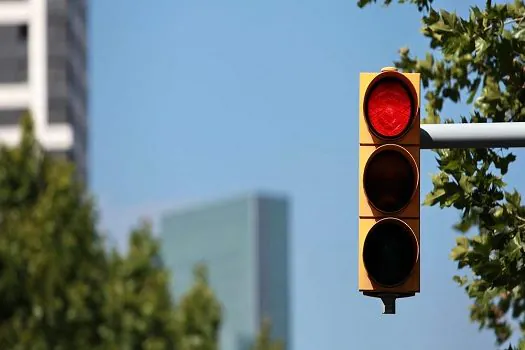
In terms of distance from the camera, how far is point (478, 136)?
917cm

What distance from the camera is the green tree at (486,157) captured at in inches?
492

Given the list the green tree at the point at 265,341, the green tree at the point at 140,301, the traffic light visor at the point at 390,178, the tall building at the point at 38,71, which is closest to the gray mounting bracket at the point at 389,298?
the traffic light visor at the point at 390,178

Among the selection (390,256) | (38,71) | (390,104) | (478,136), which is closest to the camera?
(390,256)

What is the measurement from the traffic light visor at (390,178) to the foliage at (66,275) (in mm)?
29847

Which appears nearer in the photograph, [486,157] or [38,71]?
[486,157]

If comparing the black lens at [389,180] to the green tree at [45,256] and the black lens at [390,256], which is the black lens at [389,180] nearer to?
the black lens at [390,256]

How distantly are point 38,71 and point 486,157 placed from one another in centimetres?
9169

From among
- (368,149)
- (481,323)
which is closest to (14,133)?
(481,323)

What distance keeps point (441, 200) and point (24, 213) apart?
2907cm

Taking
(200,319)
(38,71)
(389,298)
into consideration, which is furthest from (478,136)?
(38,71)

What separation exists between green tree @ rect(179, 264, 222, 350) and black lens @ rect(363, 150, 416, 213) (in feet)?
119

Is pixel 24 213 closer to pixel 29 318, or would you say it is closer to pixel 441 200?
pixel 29 318

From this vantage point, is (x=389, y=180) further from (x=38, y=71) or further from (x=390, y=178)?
(x=38, y=71)

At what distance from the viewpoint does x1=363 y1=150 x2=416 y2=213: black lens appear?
348 inches
